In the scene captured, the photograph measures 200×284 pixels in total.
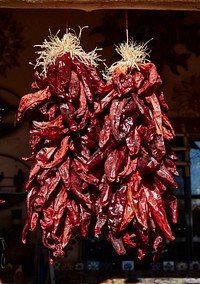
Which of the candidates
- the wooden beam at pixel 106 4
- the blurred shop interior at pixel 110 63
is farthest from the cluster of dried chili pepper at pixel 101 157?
the blurred shop interior at pixel 110 63

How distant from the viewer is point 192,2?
6.25 feet

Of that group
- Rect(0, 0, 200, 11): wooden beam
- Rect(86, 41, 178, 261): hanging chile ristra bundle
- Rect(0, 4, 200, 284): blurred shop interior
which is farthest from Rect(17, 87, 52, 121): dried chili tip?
Rect(0, 4, 200, 284): blurred shop interior

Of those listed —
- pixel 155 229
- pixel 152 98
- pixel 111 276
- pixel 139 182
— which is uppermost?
pixel 152 98

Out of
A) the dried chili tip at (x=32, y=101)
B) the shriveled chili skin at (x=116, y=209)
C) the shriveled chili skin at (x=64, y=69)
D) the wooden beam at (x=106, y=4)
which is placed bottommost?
the shriveled chili skin at (x=116, y=209)

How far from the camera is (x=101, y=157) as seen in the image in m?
1.83

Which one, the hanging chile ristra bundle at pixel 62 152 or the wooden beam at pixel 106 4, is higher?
the wooden beam at pixel 106 4

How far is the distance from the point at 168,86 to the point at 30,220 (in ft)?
8.86

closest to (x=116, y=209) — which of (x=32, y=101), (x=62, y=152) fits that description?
(x=62, y=152)

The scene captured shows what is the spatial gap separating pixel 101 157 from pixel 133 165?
0.39 feet

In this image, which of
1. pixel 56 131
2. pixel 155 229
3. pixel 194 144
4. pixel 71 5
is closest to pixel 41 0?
pixel 71 5

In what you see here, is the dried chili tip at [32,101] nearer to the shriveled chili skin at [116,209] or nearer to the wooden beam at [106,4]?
the wooden beam at [106,4]

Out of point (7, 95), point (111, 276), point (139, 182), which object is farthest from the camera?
point (7, 95)

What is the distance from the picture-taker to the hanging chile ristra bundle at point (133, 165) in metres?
1.80

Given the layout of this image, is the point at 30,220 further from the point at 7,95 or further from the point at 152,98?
the point at 7,95
